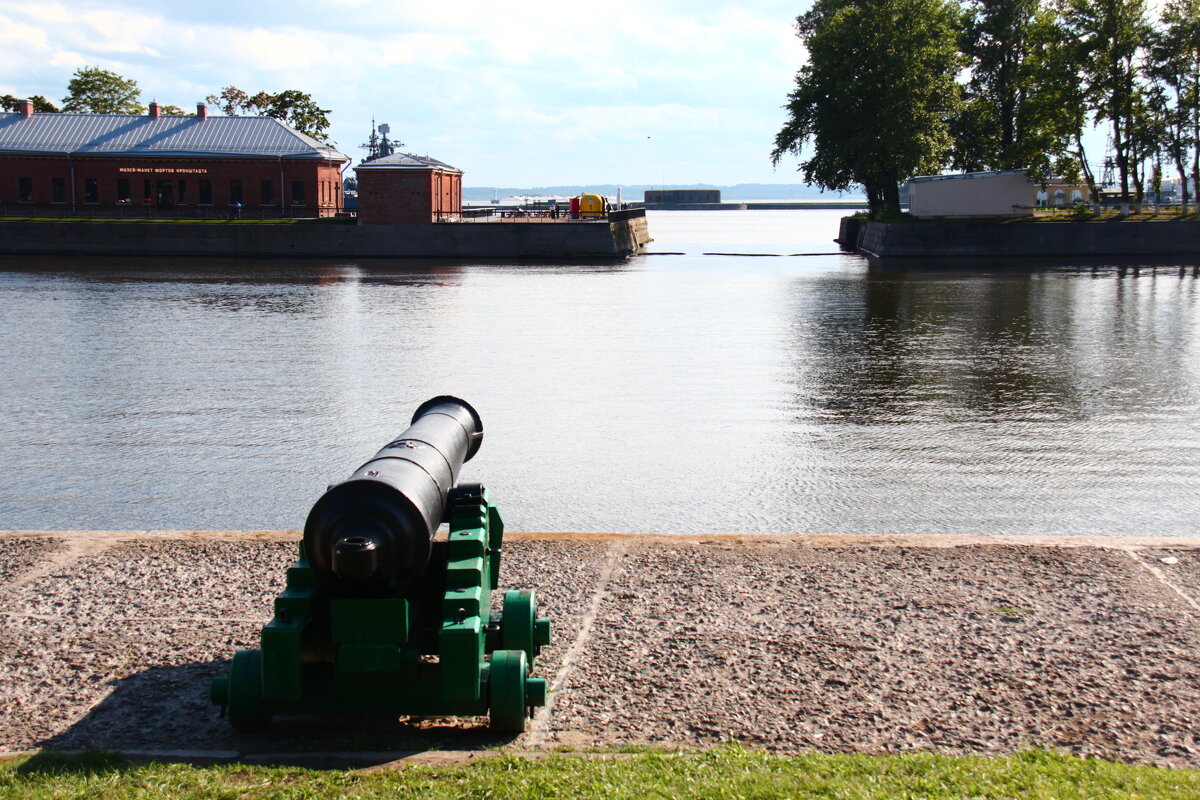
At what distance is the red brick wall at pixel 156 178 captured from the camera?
6662cm

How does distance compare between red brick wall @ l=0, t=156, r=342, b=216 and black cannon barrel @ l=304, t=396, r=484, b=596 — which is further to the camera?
red brick wall @ l=0, t=156, r=342, b=216

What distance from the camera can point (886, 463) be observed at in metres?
14.2

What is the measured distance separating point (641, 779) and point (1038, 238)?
6133 cm

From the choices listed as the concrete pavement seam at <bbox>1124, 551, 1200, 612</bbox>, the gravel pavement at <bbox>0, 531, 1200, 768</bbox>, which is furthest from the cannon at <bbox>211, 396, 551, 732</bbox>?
the concrete pavement seam at <bbox>1124, 551, 1200, 612</bbox>

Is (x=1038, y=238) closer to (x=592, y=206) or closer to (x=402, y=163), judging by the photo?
(x=592, y=206)

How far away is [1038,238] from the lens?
61469mm

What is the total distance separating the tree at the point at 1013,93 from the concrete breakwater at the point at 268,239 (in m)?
27.3

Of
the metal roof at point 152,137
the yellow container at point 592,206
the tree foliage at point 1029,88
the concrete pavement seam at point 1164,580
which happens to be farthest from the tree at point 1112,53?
the concrete pavement seam at point 1164,580

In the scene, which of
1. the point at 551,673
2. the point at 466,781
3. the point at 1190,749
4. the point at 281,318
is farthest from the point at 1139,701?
the point at 281,318

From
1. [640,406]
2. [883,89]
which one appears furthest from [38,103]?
[640,406]

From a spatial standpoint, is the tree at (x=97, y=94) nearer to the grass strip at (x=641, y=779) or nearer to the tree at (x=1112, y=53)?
the tree at (x=1112, y=53)

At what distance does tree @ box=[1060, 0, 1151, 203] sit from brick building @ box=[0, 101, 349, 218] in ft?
135

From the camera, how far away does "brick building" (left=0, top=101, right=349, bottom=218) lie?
2618 inches

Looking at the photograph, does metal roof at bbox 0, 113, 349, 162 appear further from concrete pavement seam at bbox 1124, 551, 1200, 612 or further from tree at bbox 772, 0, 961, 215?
concrete pavement seam at bbox 1124, 551, 1200, 612
